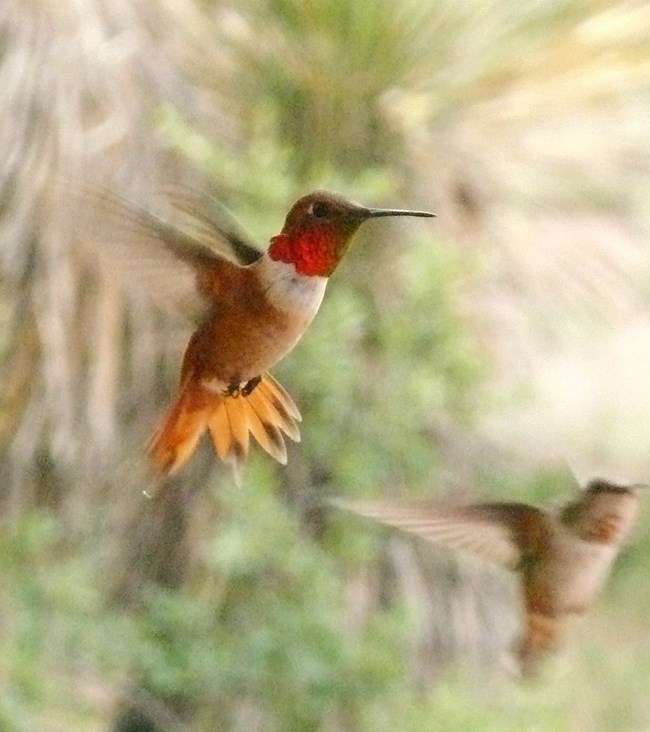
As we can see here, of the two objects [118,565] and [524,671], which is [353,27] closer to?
[524,671]

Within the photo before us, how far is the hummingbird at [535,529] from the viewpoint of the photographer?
48 cm

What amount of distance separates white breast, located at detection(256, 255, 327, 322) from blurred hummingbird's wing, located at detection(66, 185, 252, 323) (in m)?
0.02

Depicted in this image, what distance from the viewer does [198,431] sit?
0.44 metres

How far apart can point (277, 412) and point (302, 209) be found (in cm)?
12

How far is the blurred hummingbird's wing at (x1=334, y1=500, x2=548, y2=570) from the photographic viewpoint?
18.6 inches

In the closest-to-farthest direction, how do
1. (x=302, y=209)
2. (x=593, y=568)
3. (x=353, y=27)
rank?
1. (x=302, y=209)
2. (x=593, y=568)
3. (x=353, y=27)

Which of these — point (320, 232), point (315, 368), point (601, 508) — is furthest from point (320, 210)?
point (315, 368)

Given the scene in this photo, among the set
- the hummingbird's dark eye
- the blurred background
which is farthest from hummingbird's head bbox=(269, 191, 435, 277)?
the blurred background


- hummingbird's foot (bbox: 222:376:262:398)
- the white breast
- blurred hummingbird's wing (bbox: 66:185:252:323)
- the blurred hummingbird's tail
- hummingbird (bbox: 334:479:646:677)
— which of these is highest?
blurred hummingbird's wing (bbox: 66:185:252:323)

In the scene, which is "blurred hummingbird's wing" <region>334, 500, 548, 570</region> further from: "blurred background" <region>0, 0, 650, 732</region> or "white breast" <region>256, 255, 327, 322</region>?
"blurred background" <region>0, 0, 650, 732</region>

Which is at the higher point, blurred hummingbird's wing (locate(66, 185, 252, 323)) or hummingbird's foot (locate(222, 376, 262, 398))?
blurred hummingbird's wing (locate(66, 185, 252, 323))

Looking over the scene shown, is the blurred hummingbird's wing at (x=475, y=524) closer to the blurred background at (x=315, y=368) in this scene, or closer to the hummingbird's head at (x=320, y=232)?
the hummingbird's head at (x=320, y=232)

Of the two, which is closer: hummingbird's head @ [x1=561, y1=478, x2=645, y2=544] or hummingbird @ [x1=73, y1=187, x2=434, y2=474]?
hummingbird @ [x1=73, y1=187, x2=434, y2=474]

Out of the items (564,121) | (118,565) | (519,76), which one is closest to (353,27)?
(519,76)
